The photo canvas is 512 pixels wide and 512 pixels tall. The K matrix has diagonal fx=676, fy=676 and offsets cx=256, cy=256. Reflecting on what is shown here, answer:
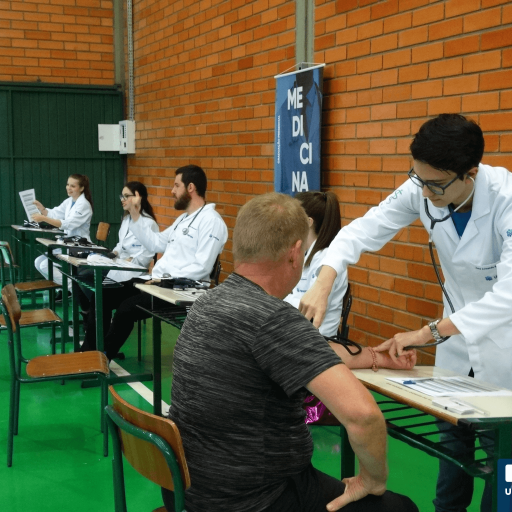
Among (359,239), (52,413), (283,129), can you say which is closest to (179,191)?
(283,129)

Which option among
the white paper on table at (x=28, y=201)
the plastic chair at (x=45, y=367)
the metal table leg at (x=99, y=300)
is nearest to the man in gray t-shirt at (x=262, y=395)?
the plastic chair at (x=45, y=367)

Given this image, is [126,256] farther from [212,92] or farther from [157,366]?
[157,366]

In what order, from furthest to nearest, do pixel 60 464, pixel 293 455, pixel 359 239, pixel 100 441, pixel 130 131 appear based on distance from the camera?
pixel 130 131 < pixel 100 441 < pixel 60 464 < pixel 359 239 < pixel 293 455

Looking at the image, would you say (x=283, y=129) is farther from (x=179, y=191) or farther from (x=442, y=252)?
(x=442, y=252)

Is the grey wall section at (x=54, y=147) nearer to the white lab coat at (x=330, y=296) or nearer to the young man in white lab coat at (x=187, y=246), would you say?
the young man in white lab coat at (x=187, y=246)

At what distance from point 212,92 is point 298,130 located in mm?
1756

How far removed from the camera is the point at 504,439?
1.54 m

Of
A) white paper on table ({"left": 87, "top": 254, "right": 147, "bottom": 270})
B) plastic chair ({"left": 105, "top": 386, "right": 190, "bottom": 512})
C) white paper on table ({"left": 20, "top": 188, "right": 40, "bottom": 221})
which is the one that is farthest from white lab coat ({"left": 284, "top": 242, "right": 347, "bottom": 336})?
white paper on table ({"left": 20, "top": 188, "right": 40, "bottom": 221})

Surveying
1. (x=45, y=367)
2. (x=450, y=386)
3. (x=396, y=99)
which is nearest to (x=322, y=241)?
(x=396, y=99)

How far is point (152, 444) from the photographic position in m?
1.48

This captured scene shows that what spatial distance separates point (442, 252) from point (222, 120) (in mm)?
3987

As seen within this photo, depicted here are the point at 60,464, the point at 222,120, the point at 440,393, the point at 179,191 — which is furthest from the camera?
the point at 222,120

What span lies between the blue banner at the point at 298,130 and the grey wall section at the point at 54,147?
13.9ft

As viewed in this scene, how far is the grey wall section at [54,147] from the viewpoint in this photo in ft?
26.3
